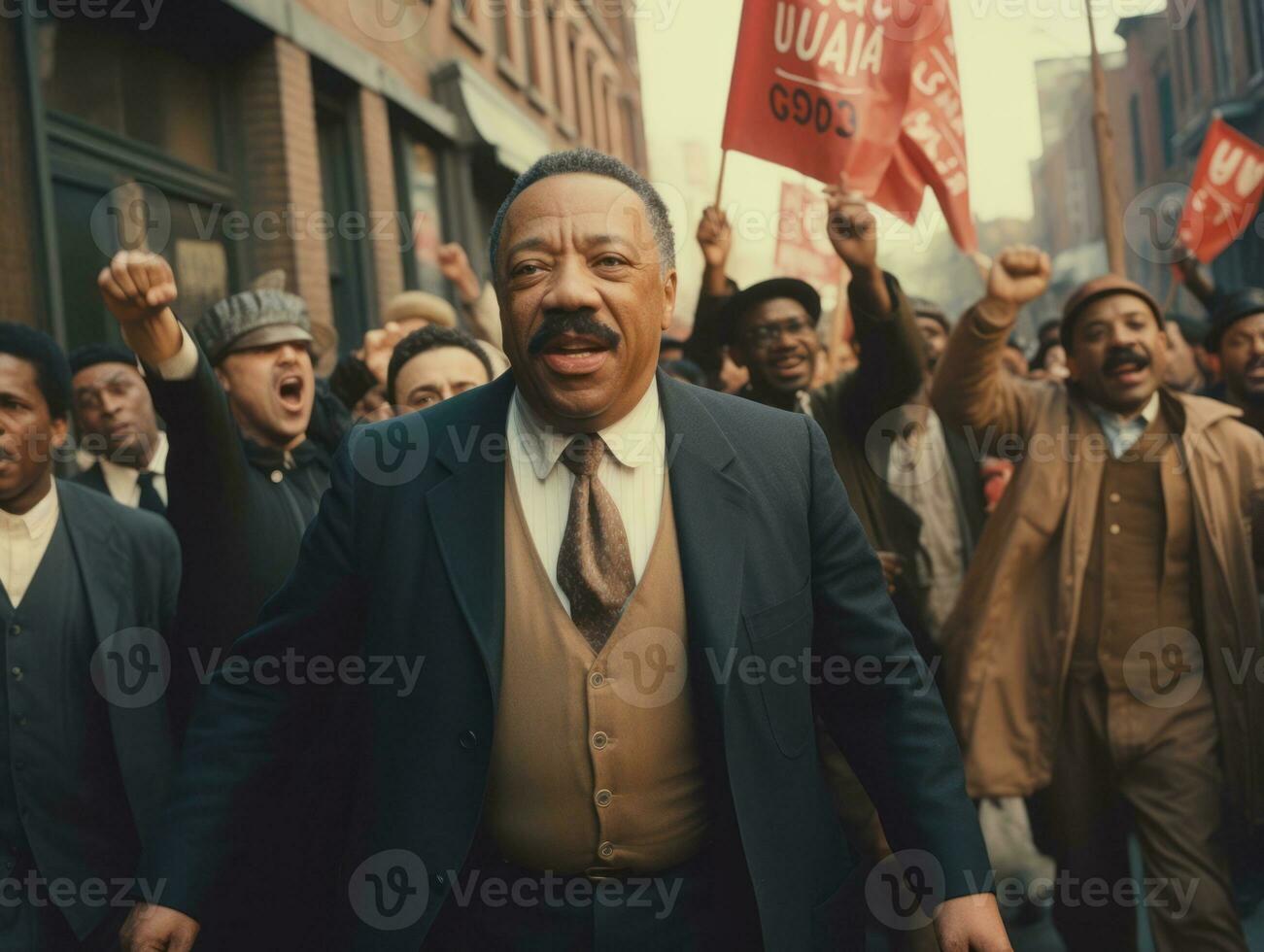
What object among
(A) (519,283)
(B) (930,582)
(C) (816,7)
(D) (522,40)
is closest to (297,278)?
(C) (816,7)

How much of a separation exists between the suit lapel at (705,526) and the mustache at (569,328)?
248 millimetres

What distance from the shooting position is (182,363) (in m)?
2.89

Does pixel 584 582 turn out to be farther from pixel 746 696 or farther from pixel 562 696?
pixel 746 696

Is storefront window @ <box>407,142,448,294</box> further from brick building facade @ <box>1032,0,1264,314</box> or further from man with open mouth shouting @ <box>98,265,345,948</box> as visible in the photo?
man with open mouth shouting @ <box>98,265,345,948</box>

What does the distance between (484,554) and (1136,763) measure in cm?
283

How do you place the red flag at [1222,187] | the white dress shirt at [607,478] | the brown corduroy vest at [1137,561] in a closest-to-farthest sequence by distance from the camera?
1. the white dress shirt at [607,478]
2. the brown corduroy vest at [1137,561]
3. the red flag at [1222,187]

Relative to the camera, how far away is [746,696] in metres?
2.20

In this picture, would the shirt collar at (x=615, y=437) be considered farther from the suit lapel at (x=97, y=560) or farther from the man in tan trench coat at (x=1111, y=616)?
the man in tan trench coat at (x=1111, y=616)

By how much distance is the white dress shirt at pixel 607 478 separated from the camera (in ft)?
7.57

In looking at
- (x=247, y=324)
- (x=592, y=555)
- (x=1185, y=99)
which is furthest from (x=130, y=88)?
(x=1185, y=99)

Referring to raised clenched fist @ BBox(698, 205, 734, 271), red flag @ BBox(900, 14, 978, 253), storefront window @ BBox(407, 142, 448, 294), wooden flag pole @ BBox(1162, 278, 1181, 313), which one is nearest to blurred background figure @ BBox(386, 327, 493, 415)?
raised clenched fist @ BBox(698, 205, 734, 271)

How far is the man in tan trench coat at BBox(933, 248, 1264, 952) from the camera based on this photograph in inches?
160

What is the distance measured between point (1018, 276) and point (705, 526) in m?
2.16

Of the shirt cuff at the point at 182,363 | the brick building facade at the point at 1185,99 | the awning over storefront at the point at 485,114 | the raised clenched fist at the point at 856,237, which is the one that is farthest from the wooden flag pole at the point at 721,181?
the brick building facade at the point at 1185,99
